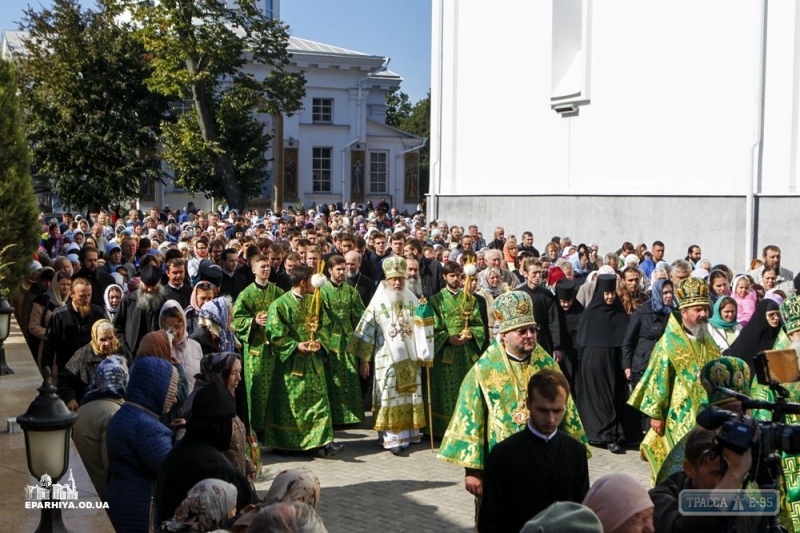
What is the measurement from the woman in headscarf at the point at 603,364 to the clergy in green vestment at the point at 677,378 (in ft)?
9.14

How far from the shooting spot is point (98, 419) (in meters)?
6.00

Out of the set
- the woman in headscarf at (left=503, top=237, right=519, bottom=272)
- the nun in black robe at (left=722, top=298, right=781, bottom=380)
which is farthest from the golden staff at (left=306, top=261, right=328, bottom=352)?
the woman in headscarf at (left=503, top=237, right=519, bottom=272)

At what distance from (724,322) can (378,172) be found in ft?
160

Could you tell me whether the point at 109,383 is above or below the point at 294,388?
above

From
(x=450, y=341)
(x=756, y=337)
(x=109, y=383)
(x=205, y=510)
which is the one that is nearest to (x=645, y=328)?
(x=756, y=337)

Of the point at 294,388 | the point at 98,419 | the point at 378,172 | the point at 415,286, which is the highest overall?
the point at 378,172

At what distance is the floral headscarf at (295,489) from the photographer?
4.08 meters

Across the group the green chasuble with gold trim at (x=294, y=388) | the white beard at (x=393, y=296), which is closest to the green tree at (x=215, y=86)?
the white beard at (x=393, y=296)

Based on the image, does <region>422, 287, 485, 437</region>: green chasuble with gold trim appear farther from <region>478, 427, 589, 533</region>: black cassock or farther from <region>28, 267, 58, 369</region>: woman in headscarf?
<region>478, 427, 589, 533</region>: black cassock

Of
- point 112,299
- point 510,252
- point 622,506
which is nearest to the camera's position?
point 622,506

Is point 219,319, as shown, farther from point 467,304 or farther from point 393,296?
point 467,304

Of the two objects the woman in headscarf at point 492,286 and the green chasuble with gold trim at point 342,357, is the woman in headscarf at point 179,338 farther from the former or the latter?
the woman in headscarf at point 492,286

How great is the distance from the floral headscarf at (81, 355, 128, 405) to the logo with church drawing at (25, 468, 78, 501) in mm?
479

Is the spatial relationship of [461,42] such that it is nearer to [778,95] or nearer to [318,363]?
[778,95]
